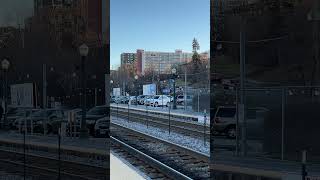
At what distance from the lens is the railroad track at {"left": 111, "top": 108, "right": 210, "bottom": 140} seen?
14281 mm

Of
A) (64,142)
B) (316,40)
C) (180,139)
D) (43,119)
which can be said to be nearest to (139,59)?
(180,139)

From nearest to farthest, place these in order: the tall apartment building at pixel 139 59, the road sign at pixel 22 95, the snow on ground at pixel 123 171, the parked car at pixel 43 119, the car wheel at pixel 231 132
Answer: the car wheel at pixel 231 132, the parked car at pixel 43 119, the road sign at pixel 22 95, the snow on ground at pixel 123 171, the tall apartment building at pixel 139 59

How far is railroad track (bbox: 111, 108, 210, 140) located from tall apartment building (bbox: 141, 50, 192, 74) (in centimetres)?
191

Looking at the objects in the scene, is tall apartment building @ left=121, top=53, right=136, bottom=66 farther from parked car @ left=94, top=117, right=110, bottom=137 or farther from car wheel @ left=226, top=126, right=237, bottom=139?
car wheel @ left=226, top=126, right=237, bottom=139

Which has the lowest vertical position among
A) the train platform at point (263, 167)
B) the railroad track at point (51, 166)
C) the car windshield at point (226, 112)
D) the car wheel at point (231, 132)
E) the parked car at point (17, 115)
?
the railroad track at point (51, 166)

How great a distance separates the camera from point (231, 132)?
545 centimetres

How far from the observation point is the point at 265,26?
192 inches

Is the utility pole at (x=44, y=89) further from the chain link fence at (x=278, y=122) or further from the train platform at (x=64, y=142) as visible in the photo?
the chain link fence at (x=278, y=122)

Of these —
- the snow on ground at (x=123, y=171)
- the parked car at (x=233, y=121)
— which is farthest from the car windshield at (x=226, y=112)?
the snow on ground at (x=123, y=171)

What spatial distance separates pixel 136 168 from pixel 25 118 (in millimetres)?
3234

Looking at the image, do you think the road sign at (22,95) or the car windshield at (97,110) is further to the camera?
the road sign at (22,95)

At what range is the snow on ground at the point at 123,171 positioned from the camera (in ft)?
27.1

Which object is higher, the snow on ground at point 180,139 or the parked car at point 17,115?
the parked car at point 17,115

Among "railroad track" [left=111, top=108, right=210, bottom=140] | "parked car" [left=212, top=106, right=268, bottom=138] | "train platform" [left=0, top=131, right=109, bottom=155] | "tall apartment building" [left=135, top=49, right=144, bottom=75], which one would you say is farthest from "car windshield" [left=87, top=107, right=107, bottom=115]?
"railroad track" [left=111, top=108, right=210, bottom=140]
